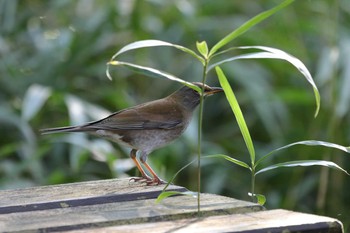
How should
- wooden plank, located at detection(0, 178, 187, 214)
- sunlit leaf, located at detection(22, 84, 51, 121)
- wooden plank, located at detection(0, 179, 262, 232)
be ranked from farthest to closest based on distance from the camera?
sunlit leaf, located at detection(22, 84, 51, 121)
wooden plank, located at detection(0, 178, 187, 214)
wooden plank, located at detection(0, 179, 262, 232)

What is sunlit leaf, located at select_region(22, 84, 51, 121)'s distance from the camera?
6.62 m

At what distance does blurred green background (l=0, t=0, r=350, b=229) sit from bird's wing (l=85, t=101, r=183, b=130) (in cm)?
121

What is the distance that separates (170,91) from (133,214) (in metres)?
4.74

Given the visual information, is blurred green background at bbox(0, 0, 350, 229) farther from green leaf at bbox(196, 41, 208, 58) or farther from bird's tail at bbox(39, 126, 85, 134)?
green leaf at bbox(196, 41, 208, 58)

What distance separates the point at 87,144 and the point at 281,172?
67.7 inches

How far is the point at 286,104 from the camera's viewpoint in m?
7.66

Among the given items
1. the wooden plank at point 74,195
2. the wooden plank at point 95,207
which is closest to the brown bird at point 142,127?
the wooden plank at point 74,195

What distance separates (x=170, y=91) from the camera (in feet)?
25.3

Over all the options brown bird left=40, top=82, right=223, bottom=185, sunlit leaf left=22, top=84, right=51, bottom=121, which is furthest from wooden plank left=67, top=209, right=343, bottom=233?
sunlit leaf left=22, top=84, right=51, bottom=121

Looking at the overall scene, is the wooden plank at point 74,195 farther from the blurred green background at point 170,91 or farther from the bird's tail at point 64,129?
the blurred green background at point 170,91

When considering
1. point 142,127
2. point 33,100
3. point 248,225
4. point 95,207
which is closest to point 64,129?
point 142,127

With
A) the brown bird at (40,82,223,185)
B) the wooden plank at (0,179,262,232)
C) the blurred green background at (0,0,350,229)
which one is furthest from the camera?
the blurred green background at (0,0,350,229)

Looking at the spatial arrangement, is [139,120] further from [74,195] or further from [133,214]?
[133,214]

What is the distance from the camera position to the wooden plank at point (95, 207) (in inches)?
114
